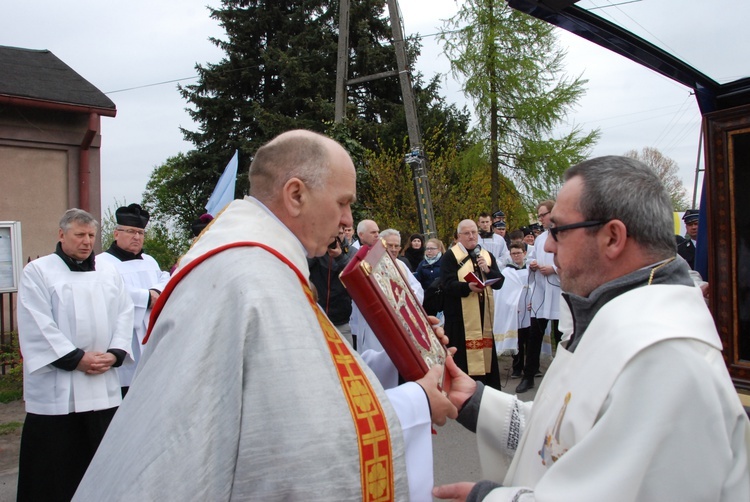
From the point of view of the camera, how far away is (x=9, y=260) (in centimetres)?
856

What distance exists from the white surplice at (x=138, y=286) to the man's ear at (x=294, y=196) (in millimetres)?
3563

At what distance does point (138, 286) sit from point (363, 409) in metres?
4.44

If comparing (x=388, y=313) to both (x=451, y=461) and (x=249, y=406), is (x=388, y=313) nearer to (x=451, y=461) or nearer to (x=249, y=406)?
(x=249, y=406)

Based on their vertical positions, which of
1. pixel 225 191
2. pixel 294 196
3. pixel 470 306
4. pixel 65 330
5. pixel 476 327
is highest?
pixel 225 191

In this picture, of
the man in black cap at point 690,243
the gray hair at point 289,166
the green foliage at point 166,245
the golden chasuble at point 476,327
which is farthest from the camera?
the green foliage at point 166,245

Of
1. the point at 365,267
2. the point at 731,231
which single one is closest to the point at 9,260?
the point at 365,267

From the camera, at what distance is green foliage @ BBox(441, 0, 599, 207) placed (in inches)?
669

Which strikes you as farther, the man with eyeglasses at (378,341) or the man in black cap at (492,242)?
the man in black cap at (492,242)

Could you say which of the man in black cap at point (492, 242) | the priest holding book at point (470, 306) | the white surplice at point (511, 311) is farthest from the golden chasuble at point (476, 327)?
the man in black cap at point (492, 242)

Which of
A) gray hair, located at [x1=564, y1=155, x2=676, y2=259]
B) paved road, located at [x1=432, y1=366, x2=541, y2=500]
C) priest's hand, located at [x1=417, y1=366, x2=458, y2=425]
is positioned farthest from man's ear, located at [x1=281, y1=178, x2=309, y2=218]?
paved road, located at [x1=432, y1=366, x2=541, y2=500]

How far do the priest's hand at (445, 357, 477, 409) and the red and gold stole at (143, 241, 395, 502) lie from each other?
0.67 metres

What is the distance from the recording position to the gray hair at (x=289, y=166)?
187cm

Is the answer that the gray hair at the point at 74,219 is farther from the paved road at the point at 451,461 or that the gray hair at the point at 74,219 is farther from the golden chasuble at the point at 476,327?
the golden chasuble at the point at 476,327

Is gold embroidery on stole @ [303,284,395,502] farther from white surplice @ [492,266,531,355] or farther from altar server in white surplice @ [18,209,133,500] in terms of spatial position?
white surplice @ [492,266,531,355]
